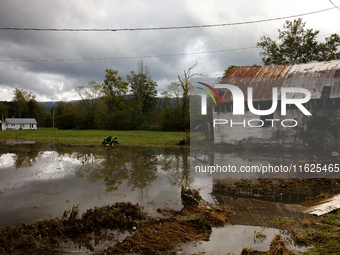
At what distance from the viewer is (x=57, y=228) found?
4996mm

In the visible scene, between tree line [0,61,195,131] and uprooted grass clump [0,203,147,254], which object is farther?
tree line [0,61,195,131]

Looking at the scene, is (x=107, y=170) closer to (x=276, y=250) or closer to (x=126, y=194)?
(x=126, y=194)

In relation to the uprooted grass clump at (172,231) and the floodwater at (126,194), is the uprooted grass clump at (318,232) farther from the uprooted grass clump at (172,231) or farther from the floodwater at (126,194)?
the uprooted grass clump at (172,231)

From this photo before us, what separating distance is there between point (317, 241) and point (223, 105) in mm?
14873

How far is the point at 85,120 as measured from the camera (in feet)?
167

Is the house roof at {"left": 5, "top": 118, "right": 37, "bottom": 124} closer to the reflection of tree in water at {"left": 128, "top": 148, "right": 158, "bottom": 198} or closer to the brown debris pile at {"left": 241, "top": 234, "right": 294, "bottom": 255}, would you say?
the reflection of tree in water at {"left": 128, "top": 148, "right": 158, "bottom": 198}

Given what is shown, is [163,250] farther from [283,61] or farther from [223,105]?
[283,61]

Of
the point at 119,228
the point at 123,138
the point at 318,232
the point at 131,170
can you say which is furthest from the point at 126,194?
the point at 123,138

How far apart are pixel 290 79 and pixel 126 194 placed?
1527 cm

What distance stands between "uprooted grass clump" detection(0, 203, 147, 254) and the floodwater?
665mm

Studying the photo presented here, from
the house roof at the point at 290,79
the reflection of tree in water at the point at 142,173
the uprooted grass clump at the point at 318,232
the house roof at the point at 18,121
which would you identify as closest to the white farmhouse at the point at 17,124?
the house roof at the point at 18,121

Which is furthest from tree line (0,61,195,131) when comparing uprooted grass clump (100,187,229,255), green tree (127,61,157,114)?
uprooted grass clump (100,187,229,255)

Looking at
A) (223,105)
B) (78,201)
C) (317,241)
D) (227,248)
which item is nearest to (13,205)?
(78,201)

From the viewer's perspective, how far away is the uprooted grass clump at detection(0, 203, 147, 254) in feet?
14.6
